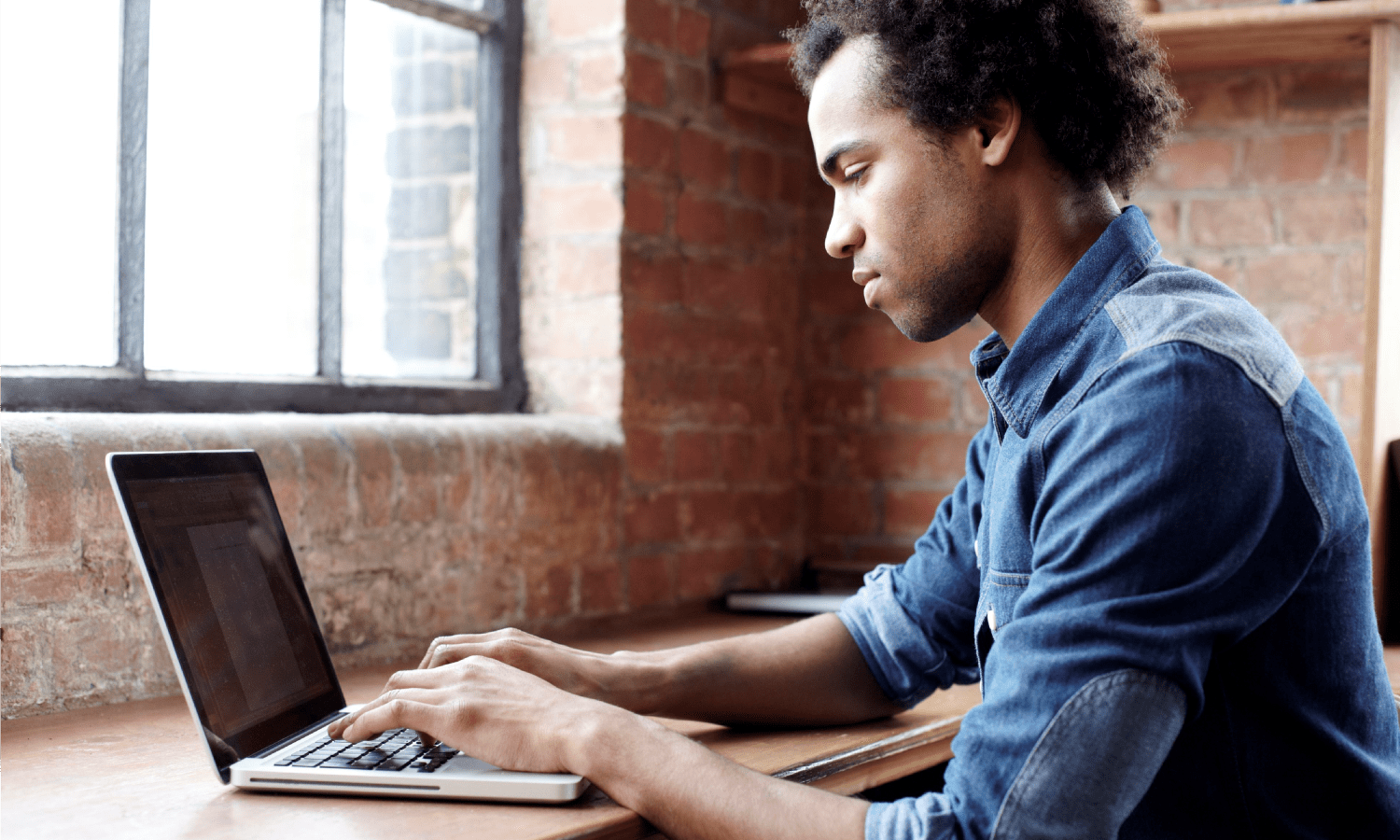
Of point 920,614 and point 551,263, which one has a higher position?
point 551,263

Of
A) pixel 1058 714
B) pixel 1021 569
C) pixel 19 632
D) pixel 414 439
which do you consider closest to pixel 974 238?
pixel 1021 569

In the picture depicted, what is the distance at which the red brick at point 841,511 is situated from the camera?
264 centimetres

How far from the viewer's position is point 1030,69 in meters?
1.22

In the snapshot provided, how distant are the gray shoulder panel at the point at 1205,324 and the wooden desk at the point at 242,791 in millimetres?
538

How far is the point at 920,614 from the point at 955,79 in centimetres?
61

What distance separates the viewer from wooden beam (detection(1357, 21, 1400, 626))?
1.94 meters

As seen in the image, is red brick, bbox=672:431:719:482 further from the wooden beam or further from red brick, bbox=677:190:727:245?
the wooden beam

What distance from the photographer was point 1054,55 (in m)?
1.23

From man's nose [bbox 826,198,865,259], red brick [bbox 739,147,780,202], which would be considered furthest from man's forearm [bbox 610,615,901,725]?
red brick [bbox 739,147,780,202]

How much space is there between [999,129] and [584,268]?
1106 mm

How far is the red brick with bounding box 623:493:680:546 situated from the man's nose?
1.01m

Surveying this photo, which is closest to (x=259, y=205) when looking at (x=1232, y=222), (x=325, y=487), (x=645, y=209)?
(x=325, y=487)

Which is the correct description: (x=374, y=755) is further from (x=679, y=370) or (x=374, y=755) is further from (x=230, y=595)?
(x=679, y=370)

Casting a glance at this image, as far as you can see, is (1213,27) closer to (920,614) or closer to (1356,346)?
(1356,346)
